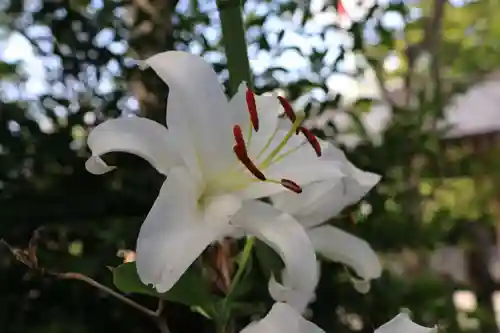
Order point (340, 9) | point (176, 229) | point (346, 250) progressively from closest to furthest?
point (176, 229) < point (346, 250) < point (340, 9)

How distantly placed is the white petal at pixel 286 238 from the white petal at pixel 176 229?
0.01 m

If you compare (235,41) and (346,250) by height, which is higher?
(235,41)

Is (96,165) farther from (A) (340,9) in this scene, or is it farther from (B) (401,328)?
(A) (340,9)

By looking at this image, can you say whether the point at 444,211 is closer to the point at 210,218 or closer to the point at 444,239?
the point at 444,239

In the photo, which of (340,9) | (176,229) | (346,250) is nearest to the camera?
(176,229)

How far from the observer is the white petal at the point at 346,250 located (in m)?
0.44

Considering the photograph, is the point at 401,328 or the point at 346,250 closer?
the point at 401,328

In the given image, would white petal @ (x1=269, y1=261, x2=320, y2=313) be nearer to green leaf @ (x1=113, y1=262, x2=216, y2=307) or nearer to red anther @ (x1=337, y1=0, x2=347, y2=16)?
green leaf @ (x1=113, y1=262, x2=216, y2=307)

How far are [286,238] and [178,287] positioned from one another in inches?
2.6

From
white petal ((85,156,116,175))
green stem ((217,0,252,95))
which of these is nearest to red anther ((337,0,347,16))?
green stem ((217,0,252,95))

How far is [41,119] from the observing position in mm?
595

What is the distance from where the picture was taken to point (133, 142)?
342mm

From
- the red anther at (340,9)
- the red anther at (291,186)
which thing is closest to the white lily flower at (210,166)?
the red anther at (291,186)

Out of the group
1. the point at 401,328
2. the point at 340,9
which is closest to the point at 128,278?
the point at 401,328
